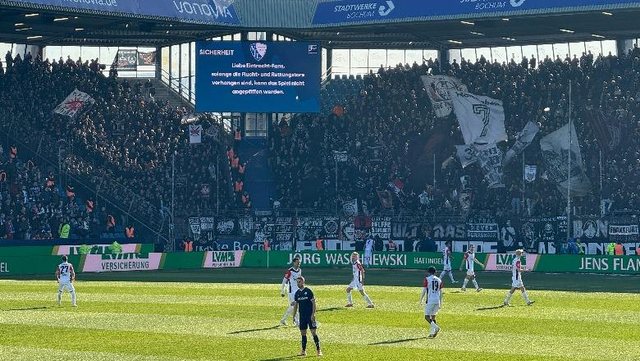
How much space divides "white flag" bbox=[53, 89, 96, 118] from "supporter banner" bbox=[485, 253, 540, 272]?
28572 millimetres

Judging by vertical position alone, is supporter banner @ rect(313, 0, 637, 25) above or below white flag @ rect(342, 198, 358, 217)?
above

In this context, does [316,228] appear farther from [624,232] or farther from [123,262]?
[624,232]

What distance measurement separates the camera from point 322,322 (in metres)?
39.3

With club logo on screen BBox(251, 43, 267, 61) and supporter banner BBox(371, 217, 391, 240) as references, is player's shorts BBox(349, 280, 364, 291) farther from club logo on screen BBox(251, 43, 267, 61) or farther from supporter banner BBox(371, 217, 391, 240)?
club logo on screen BBox(251, 43, 267, 61)

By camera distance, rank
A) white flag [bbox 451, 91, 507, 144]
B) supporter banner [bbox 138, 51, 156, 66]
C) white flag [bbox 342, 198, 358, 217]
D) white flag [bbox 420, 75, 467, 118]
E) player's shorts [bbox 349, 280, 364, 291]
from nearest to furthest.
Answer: player's shorts [bbox 349, 280, 364, 291] → white flag [bbox 342, 198, 358, 217] → white flag [bbox 451, 91, 507, 144] → white flag [bbox 420, 75, 467, 118] → supporter banner [bbox 138, 51, 156, 66]

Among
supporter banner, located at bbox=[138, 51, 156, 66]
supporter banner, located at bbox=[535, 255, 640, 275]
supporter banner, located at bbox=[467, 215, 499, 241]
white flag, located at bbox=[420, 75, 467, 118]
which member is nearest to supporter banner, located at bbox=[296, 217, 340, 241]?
supporter banner, located at bbox=[467, 215, 499, 241]

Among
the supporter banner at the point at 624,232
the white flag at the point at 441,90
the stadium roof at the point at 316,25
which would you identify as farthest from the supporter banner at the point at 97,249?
the supporter banner at the point at 624,232

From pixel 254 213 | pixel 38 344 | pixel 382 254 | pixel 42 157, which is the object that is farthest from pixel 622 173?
pixel 38 344

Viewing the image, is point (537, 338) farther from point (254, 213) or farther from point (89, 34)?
point (89, 34)

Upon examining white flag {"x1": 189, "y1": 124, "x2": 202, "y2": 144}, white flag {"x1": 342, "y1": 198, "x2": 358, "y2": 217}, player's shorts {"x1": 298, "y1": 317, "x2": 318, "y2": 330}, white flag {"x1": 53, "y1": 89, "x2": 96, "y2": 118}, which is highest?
white flag {"x1": 53, "y1": 89, "x2": 96, "y2": 118}

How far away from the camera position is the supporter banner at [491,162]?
7431 cm

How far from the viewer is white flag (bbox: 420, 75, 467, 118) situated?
79750 millimetres

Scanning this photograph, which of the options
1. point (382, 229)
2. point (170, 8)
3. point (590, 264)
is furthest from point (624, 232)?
point (170, 8)

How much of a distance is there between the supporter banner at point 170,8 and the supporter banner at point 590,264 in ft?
83.2
